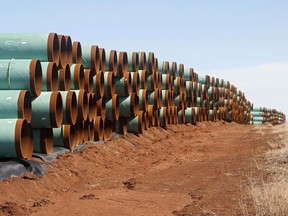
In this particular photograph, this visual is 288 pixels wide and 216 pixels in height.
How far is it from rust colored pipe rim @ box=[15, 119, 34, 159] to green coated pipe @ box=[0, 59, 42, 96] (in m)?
0.99

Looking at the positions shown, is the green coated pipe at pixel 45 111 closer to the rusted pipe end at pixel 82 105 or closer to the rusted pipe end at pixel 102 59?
the rusted pipe end at pixel 82 105

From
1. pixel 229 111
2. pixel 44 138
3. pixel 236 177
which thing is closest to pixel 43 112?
→ pixel 44 138

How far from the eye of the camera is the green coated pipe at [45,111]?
9586mm

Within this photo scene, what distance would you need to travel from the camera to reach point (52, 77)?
1024 centimetres

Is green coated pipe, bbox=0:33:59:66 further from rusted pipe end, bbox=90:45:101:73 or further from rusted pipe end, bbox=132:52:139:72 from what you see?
Result: rusted pipe end, bbox=132:52:139:72

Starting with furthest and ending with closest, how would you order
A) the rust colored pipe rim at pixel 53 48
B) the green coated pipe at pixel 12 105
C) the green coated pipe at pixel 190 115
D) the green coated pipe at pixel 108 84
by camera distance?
the green coated pipe at pixel 190 115 → the green coated pipe at pixel 108 84 → the rust colored pipe rim at pixel 53 48 → the green coated pipe at pixel 12 105

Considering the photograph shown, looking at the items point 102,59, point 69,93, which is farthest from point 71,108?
point 102,59

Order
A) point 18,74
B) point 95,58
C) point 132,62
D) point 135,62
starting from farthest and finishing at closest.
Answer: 1. point 135,62
2. point 132,62
3. point 95,58
4. point 18,74

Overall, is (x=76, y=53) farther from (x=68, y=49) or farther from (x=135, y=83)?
(x=135, y=83)

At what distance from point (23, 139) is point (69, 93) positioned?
8.86 ft

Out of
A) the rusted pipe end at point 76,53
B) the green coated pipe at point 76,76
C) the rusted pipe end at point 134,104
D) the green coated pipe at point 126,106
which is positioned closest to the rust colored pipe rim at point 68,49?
the green coated pipe at point 76,76

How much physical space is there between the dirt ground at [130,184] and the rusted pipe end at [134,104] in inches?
82.8

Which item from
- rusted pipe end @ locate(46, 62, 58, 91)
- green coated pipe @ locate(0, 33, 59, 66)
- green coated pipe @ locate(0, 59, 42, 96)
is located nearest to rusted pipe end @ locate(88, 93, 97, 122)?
rusted pipe end @ locate(46, 62, 58, 91)

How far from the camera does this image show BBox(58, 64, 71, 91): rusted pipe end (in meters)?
11.1
